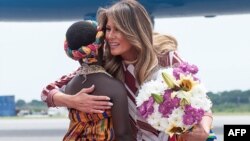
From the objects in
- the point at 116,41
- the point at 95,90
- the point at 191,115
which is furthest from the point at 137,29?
the point at 191,115

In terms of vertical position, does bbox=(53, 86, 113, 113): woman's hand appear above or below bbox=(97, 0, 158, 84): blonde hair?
below

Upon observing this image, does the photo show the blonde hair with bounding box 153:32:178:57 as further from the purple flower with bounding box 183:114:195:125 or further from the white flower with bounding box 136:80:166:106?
the purple flower with bounding box 183:114:195:125

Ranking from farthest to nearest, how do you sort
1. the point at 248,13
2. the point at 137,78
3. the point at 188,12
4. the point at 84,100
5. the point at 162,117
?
1. the point at 248,13
2. the point at 188,12
3. the point at 137,78
4. the point at 84,100
5. the point at 162,117

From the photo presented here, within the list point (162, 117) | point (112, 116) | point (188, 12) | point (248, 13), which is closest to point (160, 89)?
point (162, 117)

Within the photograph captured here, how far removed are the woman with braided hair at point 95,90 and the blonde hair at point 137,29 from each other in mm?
66

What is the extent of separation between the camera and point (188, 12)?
994cm

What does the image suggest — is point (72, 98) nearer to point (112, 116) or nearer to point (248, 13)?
point (112, 116)

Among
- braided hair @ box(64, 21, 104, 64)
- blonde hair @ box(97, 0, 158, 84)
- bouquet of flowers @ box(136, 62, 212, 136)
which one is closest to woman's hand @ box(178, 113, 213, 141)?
bouquet of flowers @ box(136, 62, 212, 136)

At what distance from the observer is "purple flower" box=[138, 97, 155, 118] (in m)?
1.50

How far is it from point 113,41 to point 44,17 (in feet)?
29.2

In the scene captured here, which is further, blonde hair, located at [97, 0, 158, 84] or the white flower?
blonde hair, located at [97, 0, 158, 84]

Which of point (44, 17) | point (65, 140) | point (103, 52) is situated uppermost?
point (44, 17)

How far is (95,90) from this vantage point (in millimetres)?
1619

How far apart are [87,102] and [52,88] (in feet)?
0.90
